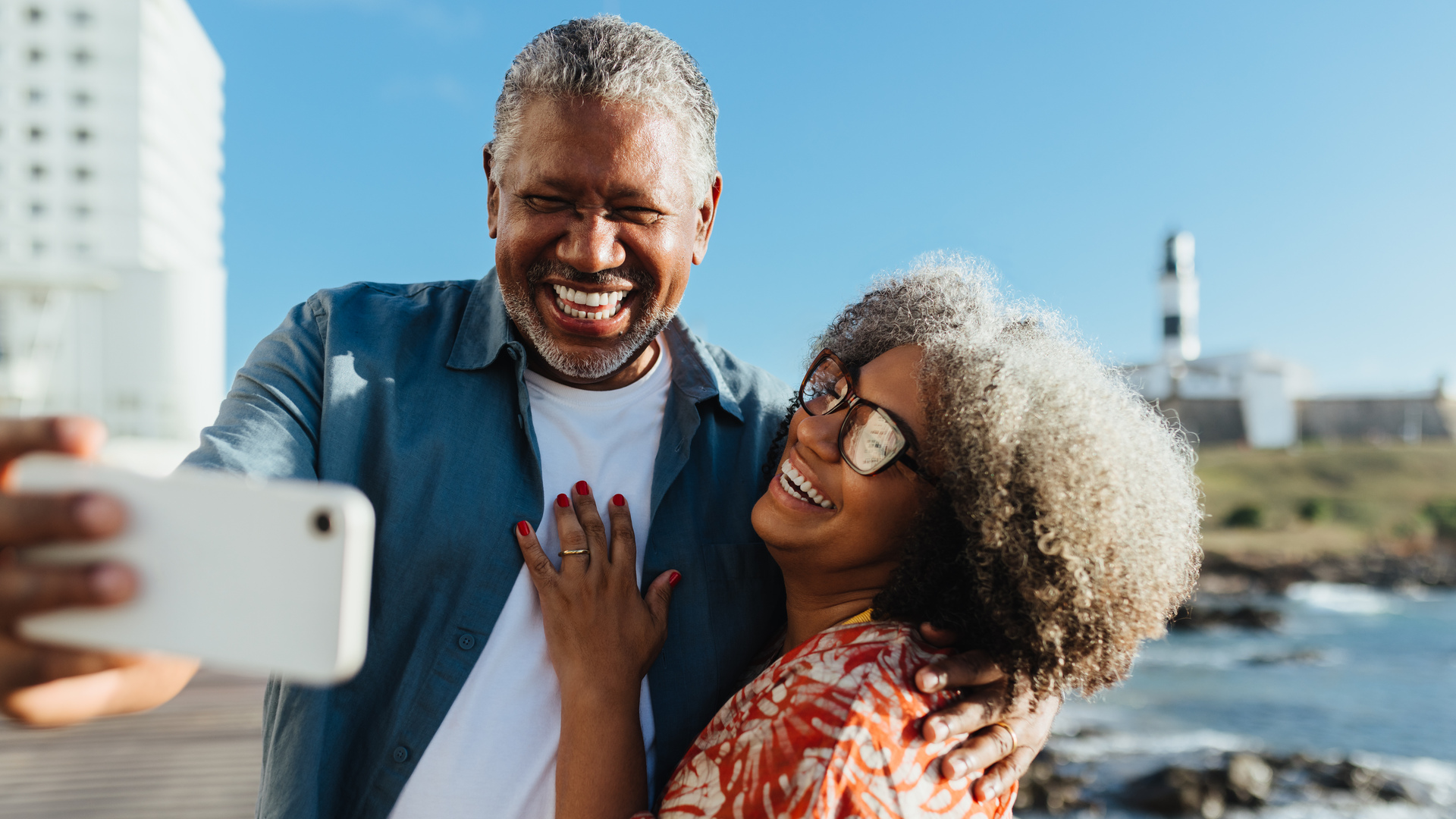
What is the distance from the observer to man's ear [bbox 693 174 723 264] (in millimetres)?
2479

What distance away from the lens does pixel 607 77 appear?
208 centimetres

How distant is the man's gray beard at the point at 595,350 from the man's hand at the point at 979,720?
3.22 feet

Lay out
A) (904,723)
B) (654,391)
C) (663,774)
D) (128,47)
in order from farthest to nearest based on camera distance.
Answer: (128,47) < (654,391) < (663,774) < (904,723)

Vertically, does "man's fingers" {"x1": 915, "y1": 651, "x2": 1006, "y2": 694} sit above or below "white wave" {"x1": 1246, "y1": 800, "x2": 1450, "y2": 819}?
above

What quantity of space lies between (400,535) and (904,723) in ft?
3.67

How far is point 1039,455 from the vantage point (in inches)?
67.7

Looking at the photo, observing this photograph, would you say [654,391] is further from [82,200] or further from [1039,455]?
[82,200]

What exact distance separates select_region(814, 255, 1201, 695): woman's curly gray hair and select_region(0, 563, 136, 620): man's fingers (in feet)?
4.49

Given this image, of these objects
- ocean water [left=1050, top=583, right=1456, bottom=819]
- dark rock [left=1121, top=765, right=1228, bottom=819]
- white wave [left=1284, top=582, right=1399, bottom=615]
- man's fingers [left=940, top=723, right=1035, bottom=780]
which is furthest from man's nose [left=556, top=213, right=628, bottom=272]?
white wave [left=1284, top=582, right=1399, bottom=615]

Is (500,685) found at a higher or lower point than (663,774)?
higher

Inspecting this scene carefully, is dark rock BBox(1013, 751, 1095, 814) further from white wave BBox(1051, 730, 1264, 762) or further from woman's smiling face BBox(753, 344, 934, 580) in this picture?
woman's smiling face BBox(753, 344, 934, 580)

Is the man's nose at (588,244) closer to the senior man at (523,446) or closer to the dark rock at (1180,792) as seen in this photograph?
the senior man at (523,446)

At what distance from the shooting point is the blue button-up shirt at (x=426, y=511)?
1896 mm

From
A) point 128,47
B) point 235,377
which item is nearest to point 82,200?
point 128,47
